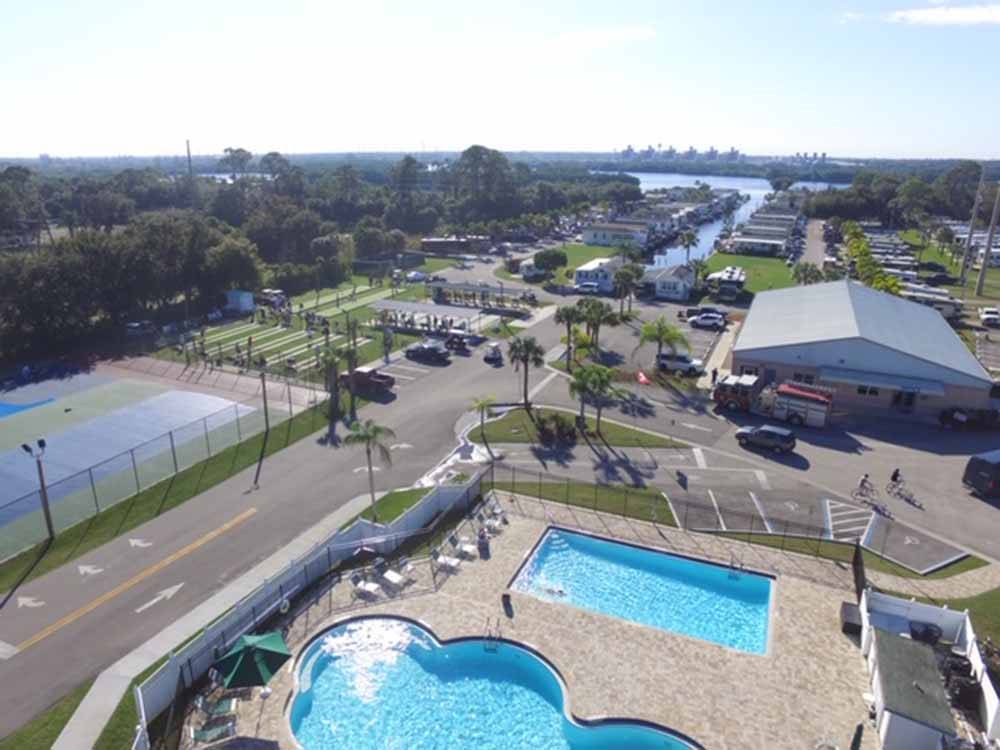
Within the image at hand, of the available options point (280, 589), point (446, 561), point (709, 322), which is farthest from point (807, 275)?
point (280, 589)

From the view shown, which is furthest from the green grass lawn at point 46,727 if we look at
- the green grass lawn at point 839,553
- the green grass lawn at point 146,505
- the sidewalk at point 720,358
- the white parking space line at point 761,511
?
the sidewalk at point 720,358

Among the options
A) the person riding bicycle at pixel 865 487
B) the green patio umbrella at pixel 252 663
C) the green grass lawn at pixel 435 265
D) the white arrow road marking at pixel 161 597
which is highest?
the green grass lawn at pixel 435 265

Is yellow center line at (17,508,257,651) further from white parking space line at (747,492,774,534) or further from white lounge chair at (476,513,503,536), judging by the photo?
white parking space line at (747,492,774,534)

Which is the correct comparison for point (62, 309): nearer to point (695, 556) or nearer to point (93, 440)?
point (93, 440)

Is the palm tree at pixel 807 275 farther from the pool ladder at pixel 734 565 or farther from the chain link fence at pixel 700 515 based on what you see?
the pool ladder at pixel 734 565

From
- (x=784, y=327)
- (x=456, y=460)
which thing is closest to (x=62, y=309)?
(x=456, y=460)

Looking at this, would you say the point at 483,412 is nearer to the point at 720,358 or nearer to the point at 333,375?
the point at 333,375
